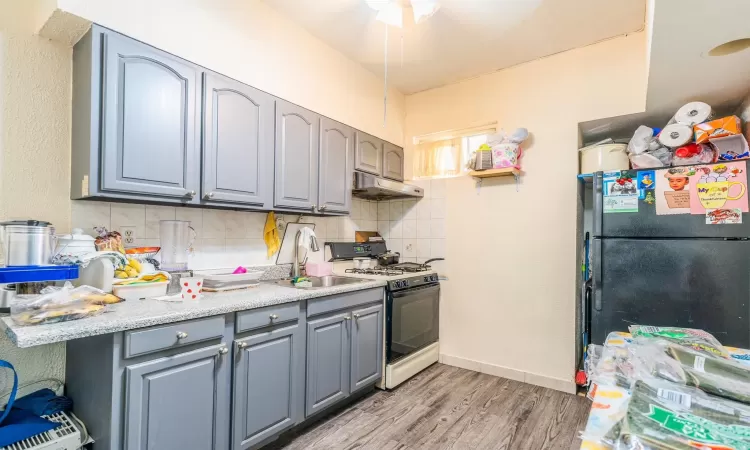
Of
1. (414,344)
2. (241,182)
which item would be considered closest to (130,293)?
(241,182)

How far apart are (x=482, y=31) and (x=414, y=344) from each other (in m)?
2.45

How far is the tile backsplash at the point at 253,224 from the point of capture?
193 cm

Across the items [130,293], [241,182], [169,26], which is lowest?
[130,293]

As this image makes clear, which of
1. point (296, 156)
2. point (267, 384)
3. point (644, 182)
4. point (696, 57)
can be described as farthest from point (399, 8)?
point (267, 384)

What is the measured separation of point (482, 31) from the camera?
255 cm

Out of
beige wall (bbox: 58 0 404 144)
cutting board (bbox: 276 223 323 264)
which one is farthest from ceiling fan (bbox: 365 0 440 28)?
cutting board (bbox: 276 223 323 264)

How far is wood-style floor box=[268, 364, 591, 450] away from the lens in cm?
205

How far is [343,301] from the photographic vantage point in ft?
7.63

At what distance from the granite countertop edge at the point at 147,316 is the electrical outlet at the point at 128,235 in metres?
0.46

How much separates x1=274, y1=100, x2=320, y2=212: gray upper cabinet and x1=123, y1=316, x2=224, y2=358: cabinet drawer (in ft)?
3.09

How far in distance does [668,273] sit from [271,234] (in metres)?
2.58

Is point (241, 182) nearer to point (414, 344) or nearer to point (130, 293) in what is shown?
point (130, 293)

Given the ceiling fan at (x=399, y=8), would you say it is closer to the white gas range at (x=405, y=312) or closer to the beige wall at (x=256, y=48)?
the beige wall at (x=256, y=48)

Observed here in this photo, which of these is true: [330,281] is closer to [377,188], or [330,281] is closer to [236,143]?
[377,188]
